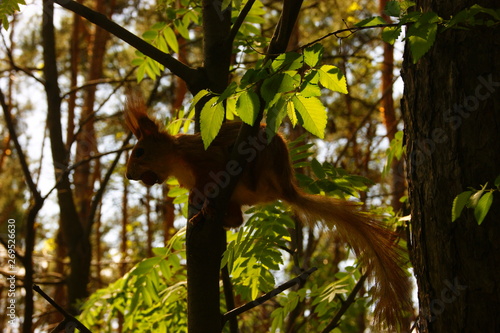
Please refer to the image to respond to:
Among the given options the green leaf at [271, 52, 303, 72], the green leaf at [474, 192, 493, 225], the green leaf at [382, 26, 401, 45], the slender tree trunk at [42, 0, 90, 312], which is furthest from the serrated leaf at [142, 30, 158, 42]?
the green leaf at [474, 192, 493, 225]

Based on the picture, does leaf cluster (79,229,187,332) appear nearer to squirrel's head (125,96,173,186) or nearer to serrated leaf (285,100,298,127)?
squirrel's head (125,96,173,186)

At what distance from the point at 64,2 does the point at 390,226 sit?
200 centimetres

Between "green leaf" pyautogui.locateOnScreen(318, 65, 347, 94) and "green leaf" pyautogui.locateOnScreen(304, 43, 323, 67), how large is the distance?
0.05m

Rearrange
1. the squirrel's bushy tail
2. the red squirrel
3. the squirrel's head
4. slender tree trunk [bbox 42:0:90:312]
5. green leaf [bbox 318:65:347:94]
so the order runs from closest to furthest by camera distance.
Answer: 1. green leaf [bbox 318:65:347:94]
2. the squirrel's bushy tail
3. the red squirrel
4. the squirrel's head
5. slender tree trunk [bbox 42:0:90:312]

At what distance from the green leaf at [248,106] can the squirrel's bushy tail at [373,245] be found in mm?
1161

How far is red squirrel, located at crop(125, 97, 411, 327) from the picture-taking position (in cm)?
261

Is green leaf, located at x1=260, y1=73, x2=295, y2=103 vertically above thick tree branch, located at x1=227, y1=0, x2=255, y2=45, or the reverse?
thick tree branch, located at x1=227, y1=0, x2=255, y2=45

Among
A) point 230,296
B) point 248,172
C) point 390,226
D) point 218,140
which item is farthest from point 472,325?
point 218,140

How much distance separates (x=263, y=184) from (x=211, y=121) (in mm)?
1440

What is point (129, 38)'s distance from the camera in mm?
2311

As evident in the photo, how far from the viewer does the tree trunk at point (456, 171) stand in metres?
2.10

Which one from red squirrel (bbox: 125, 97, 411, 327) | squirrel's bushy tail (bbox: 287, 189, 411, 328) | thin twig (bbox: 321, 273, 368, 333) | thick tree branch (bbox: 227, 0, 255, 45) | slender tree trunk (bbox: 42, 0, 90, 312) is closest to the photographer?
thick tree branch (bbox: 227, 0, 255, 45)

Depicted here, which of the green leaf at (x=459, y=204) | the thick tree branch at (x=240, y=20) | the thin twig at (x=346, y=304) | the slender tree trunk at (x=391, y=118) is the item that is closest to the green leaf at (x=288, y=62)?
the thick tree branch at (x=240, y=20)

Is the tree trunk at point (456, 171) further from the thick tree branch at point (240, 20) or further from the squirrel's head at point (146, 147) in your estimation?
the squirrel's head at point (146, 147)
